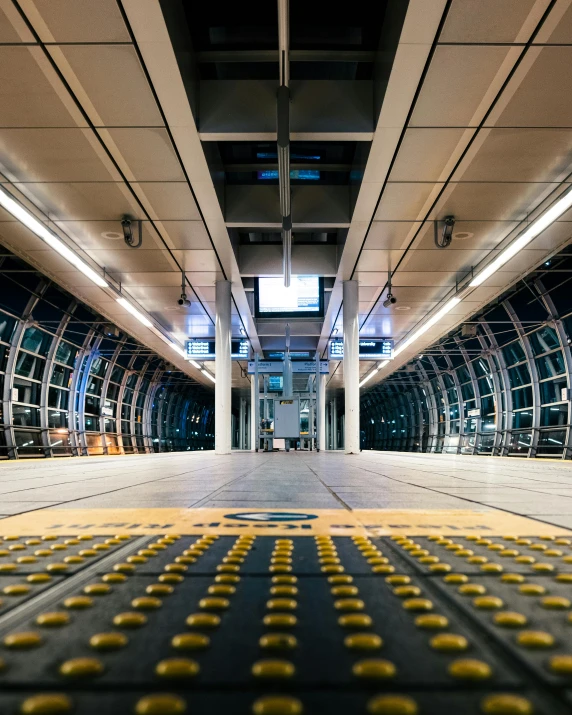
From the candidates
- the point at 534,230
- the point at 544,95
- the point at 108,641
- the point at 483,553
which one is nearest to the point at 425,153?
the point at 544,95

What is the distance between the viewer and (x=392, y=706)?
71 cm

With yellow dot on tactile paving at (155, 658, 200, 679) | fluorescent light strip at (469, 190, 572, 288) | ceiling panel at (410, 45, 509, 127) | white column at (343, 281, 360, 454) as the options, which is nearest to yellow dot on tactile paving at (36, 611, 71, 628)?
yellow dot on tactile paving at (155, 658, 200, 679)

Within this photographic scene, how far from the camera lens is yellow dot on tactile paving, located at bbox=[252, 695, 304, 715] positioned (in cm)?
70

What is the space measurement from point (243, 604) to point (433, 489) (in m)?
3.16

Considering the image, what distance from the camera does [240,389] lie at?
126ft

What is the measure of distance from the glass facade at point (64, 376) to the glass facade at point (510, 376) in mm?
13240

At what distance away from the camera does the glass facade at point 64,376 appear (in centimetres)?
1445

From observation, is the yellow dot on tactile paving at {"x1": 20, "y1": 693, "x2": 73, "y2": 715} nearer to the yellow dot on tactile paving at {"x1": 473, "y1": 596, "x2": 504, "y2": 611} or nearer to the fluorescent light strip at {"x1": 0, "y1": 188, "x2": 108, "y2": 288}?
the yellow dot on tactile paving at {"x1": 473, "y1": 596, "x2": 504, "y2": 611}

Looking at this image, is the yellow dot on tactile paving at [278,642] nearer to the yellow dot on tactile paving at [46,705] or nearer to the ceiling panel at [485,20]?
the yellow dot on tactile paving at [46,705]

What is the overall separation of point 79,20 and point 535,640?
6149mm

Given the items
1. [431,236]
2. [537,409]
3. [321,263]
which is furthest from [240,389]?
[431,236]

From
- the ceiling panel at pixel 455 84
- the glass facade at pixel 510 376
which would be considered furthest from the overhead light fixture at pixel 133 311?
the glass facade at pixel 510 376

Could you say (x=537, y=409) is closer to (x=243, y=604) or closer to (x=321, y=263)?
(x=321, y=263)

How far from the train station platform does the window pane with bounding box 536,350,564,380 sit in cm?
1552
